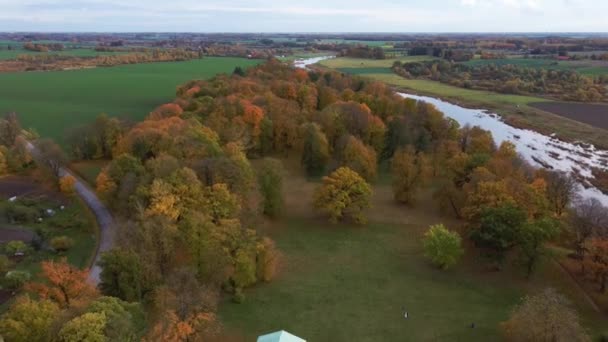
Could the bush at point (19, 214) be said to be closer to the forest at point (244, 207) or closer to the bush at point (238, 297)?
the forest at point (244, 207)

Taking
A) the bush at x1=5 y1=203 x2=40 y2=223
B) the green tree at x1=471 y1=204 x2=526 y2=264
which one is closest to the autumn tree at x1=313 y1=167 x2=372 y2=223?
the green tree at x1=471 y1=204 x2=526 y2=264

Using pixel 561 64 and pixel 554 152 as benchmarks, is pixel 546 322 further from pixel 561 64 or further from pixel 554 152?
pixel 561 64

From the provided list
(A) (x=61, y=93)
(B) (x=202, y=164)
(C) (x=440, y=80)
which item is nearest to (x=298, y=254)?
(B) (x=202, y=164)

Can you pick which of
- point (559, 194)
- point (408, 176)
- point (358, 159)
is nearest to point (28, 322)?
point (358, 159)

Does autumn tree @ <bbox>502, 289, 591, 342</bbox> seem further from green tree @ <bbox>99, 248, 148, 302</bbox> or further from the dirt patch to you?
the dirt patch

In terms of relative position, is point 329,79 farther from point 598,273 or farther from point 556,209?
point 598,273

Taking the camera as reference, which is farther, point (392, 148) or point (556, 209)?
point (392, 148)
